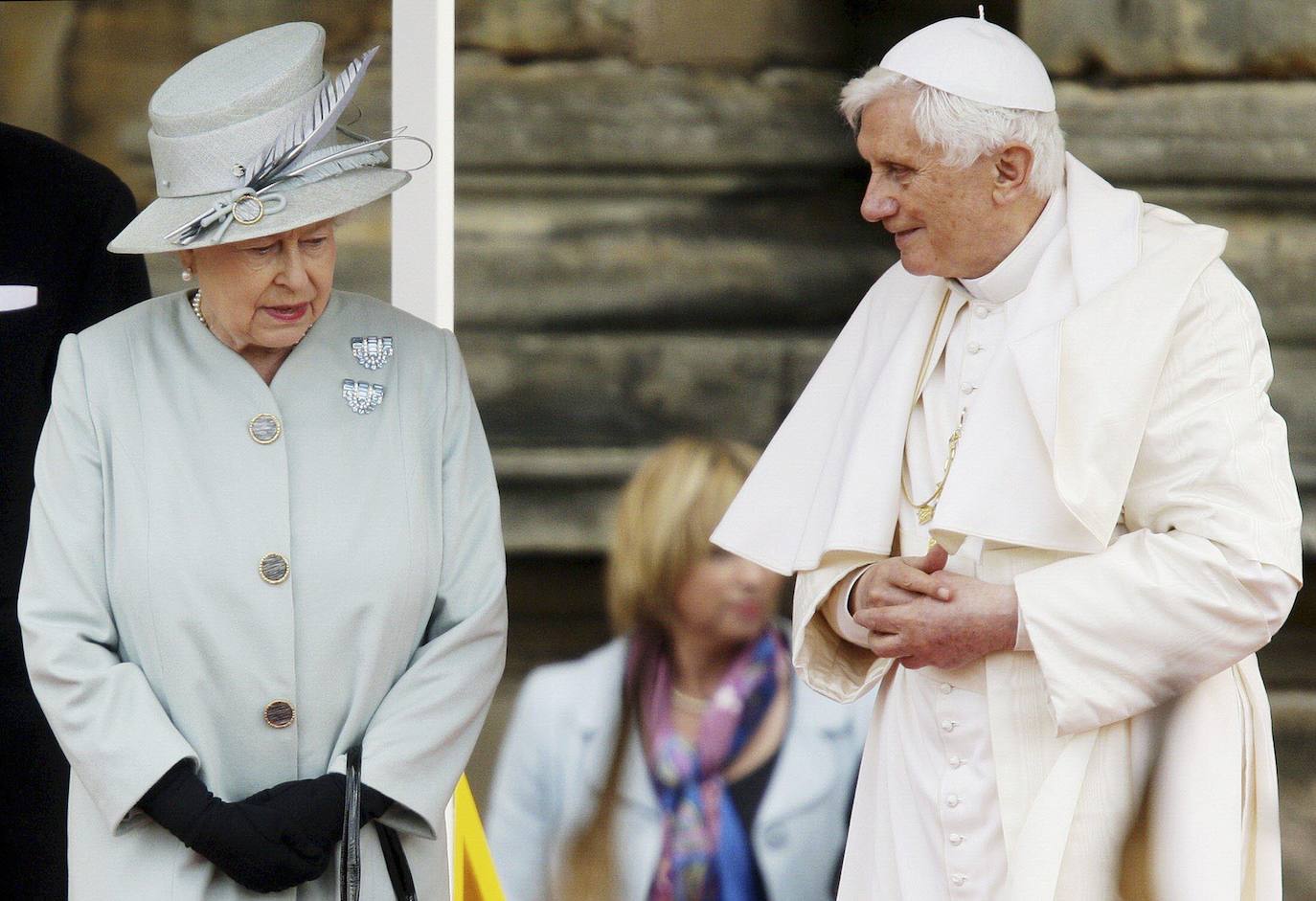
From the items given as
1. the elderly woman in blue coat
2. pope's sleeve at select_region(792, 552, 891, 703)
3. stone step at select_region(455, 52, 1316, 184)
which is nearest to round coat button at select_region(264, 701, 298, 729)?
the elderly woman in blue coat

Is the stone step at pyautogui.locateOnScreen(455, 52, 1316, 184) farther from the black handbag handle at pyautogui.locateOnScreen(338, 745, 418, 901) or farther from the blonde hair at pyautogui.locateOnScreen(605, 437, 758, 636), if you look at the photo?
the black handbag handle at pyautogui.locateOnScreen(338, 745, 418, 901)

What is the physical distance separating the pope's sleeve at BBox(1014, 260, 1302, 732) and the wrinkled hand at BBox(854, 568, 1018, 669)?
1.4 inches

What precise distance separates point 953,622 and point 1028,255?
0.58m

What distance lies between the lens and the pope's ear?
257 centimetres

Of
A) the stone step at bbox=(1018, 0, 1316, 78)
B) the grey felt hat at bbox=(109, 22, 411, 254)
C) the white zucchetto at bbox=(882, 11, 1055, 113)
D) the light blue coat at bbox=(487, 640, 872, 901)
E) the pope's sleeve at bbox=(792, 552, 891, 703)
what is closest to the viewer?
the grey felt hat at bbox=(109, 22, 411, 254)

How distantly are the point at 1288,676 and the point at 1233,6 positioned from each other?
145cm

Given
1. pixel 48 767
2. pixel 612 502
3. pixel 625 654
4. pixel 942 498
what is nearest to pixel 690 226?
pixel 612 502

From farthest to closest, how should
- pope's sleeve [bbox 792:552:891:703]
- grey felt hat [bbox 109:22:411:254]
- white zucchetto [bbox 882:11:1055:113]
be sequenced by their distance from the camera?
pope's sleeve [bbox 792:552:891:703] < white zucchetto [bbox 882:11:1055:113] < grey felt hat [bbox 109:22:411:254]

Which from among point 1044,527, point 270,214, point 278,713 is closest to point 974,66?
point 1044,527

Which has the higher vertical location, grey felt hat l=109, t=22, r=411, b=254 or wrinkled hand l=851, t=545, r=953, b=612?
grey felt hat l=109, t=22, r=411, b=254

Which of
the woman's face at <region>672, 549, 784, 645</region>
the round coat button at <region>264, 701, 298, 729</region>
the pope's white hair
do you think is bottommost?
the woman's face at <region>672, 549, 784, 645</region>

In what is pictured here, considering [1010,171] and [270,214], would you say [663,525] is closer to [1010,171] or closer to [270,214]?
[1010,171]

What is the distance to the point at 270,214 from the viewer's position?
2.44 m

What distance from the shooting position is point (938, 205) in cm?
258
